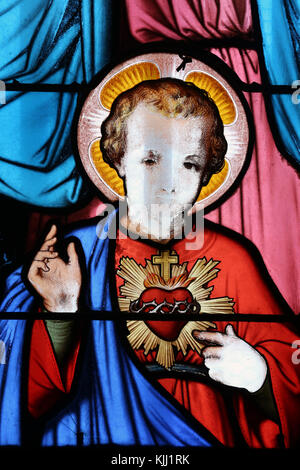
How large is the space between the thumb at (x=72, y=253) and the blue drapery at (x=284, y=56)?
1.78 metres

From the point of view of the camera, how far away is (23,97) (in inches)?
192

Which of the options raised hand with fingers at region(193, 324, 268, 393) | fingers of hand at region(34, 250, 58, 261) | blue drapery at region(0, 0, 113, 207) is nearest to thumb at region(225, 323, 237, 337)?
raised hand with fingers at region(193, 324, 268, 393)

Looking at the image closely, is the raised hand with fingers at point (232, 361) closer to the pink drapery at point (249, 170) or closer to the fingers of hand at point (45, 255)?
the pink drapery at point (249, 170)

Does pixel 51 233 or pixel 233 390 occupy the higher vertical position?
pixel 51 233

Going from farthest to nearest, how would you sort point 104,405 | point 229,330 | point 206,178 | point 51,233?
point 206,178 → point 51,233 → point 229,330 → point 104,405

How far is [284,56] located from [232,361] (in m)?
2.36

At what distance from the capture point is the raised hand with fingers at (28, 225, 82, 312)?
4633mm

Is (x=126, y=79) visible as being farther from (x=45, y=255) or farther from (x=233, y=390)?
(x=233, y=390)

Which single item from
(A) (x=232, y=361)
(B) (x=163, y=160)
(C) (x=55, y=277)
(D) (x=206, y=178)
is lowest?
(A) (x=232, y=361)

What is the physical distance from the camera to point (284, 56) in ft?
16.4

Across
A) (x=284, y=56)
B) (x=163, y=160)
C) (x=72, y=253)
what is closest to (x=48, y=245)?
(x=72, y=253)

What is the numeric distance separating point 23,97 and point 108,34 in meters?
0.81

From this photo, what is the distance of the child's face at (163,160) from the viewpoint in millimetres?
4805

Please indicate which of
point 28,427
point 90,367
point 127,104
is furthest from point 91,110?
point 28,427
